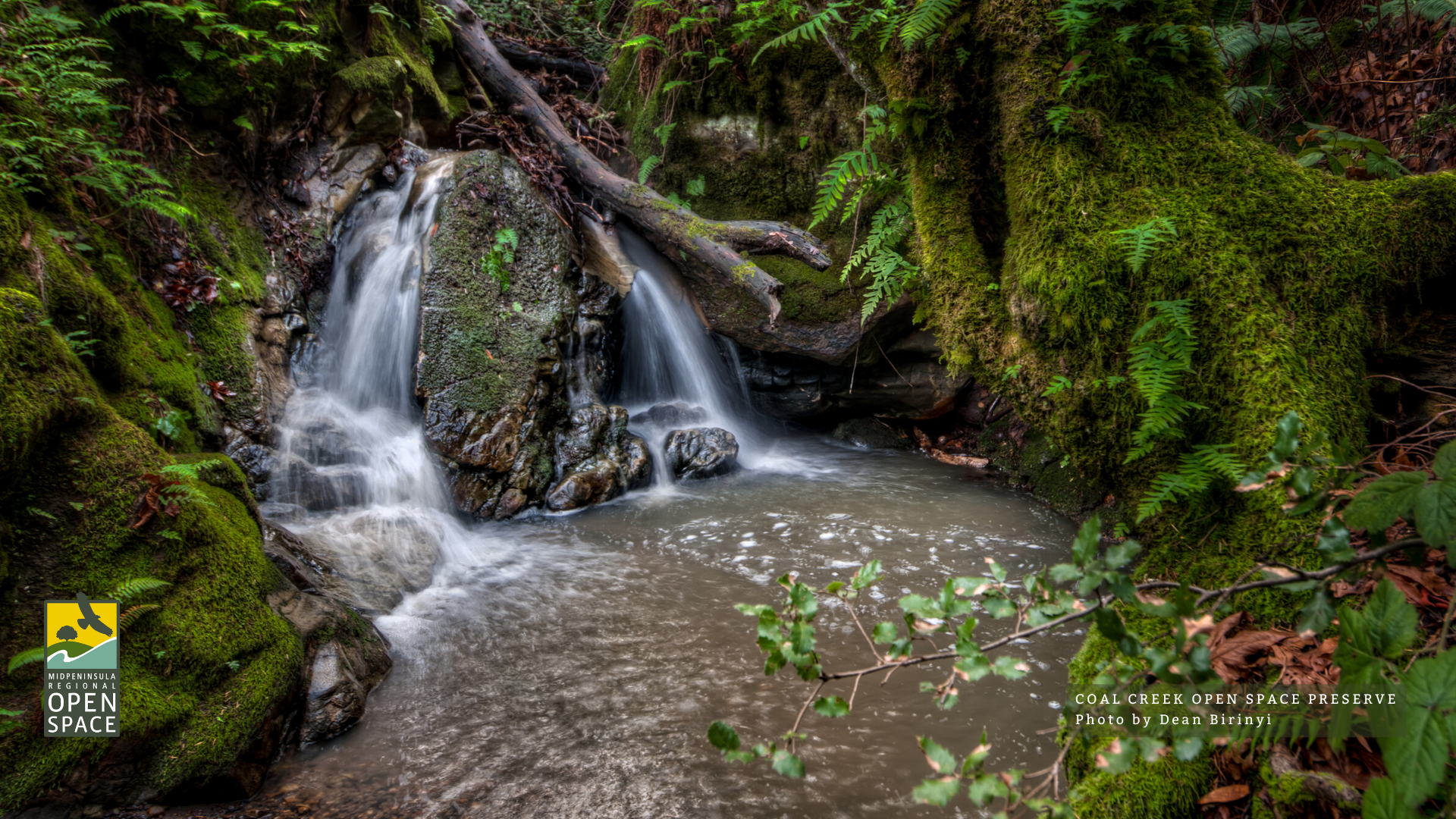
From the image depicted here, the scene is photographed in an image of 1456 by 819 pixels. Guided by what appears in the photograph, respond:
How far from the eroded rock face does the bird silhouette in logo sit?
3.55 meters

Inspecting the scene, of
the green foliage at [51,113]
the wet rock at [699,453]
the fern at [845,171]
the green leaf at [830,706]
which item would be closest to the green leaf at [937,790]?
the green leaf at [830,706]

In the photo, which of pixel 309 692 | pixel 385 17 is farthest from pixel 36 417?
pixel 385 17

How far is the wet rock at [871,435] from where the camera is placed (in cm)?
809

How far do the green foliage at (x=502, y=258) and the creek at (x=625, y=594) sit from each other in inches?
26.7

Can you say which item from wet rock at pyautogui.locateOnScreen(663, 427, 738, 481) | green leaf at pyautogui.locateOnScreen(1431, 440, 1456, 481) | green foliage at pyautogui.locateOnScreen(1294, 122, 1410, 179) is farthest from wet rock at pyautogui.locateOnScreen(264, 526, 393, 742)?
green foliage at pyautogui.locateOnScreen(1294, 122, 1410, 179)

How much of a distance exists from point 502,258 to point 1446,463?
6689mm

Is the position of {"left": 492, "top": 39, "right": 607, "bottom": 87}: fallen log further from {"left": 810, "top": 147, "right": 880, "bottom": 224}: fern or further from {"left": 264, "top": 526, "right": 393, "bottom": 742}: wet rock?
{"left": 264, "top": 526, "right": 393, "bottom": 742}: wet rock

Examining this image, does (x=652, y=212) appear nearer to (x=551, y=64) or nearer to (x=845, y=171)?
(x=845, y=171)

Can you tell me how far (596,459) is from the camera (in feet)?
21.0

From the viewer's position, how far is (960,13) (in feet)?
9.42

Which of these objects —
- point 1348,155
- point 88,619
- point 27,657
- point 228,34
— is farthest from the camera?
point 228,34

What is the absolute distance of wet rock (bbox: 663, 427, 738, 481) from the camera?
6945 mm

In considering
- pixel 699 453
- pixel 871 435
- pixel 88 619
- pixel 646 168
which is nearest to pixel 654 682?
pixel 88 619

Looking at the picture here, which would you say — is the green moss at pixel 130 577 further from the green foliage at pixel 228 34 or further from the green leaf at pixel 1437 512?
the green leaf at pixel 1437 512
